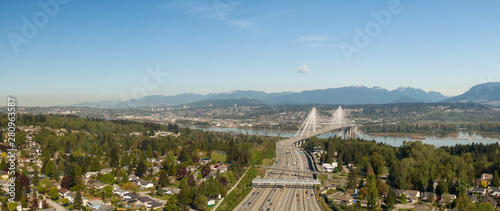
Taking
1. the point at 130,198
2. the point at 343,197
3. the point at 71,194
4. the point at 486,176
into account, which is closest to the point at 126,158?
the point at 71,194

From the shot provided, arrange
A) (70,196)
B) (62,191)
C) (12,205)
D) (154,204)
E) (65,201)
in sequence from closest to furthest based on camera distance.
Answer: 1. (12,205)
2. (65,201)
3. (154,204)
4. (70,196)
5. (62,191)

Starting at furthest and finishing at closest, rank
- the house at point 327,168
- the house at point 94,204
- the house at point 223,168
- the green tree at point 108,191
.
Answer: the house at point 327,168
the house at point 223,168
the green tree at point 108,191
the house at point 94,204

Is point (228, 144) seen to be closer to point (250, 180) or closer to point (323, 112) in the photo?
point (250, 180)

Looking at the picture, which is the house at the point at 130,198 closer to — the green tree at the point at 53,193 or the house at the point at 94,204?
the house at the point at 94,204

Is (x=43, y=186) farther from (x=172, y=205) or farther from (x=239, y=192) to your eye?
(x=239, y=192)

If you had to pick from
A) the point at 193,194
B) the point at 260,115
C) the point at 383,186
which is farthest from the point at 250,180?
the point at 260,115

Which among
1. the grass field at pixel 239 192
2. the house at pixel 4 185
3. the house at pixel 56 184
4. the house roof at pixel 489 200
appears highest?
the house at pixel 4 185

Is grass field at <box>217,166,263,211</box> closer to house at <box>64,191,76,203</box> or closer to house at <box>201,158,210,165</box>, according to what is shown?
house at <box>201,158,210,165</box>

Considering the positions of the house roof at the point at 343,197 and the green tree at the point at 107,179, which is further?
the green tree at the point at 107,179

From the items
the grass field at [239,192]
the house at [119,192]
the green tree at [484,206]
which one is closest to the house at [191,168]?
the grass field at [239,192]
